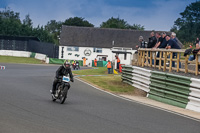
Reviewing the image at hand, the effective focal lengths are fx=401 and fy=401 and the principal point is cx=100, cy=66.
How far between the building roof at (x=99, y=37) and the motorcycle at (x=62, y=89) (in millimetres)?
63675

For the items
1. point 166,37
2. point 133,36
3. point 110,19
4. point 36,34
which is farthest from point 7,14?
point 166,37

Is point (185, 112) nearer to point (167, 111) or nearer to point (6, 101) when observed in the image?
point (167, 111)

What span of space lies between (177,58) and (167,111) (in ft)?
13.2

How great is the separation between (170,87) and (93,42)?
6316cm

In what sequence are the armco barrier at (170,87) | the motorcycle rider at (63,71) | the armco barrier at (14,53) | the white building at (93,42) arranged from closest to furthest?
1. the motorcycle rider at (63,71)
2. the armco barrier at (170,87)
3. the armco barrier at (14,53)
4. the white building at (93,42)

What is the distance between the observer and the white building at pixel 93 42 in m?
76.8

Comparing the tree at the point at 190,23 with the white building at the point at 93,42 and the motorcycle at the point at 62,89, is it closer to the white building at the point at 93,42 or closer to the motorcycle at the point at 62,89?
the white building at the point at 93,42

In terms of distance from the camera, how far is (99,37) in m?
79.5

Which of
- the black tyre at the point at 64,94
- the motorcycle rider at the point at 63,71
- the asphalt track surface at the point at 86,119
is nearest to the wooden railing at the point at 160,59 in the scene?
the asphalt track surface at the point at 86,119

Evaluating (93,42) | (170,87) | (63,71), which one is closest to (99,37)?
(93,42)

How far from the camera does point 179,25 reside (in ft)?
384

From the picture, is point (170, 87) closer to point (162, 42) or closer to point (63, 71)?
point (162, 42)

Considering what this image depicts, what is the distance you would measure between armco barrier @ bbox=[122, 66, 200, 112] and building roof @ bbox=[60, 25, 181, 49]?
5834 centimetres

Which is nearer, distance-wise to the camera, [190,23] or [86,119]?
[86,119]
